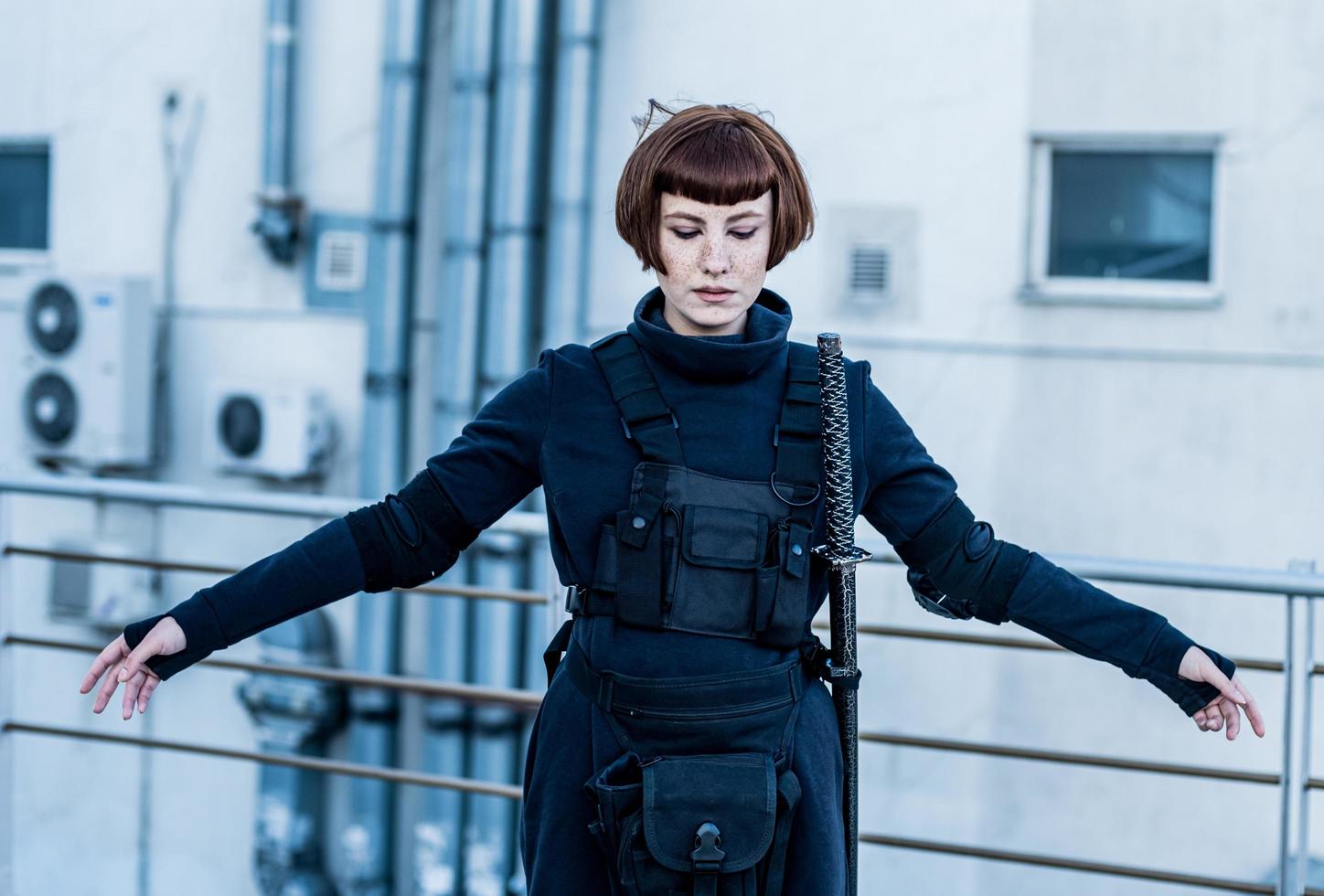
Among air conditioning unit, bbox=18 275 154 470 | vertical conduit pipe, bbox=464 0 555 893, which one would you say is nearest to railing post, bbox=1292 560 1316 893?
vertical conduit pipe, bbox=464 0 555 893

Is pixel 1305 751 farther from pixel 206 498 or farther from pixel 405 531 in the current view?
pixel 206 498

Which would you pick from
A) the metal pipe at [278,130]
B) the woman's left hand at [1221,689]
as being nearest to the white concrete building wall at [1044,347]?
the metal pipe at [278,130]

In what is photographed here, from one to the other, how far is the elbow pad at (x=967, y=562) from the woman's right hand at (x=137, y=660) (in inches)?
32.4

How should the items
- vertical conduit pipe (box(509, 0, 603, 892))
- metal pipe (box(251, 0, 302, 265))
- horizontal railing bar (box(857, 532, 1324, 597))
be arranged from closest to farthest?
horizontal railing bar (box(857, 532, 1324, 597)) → vertical conduit pipe (box(509, 0, 603, 892)) → metal pipe (box(251, 0, 302, 265))

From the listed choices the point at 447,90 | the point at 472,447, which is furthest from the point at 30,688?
the point at 472,447

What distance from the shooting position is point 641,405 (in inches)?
54.7

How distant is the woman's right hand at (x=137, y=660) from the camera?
1.43 meters

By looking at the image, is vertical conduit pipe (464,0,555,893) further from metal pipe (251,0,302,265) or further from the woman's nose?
the woman's nose

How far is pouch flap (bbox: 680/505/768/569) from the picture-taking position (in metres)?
1.35

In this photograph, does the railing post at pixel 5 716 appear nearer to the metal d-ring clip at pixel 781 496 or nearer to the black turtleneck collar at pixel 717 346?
the black turtleneck collar at pixel 717 346

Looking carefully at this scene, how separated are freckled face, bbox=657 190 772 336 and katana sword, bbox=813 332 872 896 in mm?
109

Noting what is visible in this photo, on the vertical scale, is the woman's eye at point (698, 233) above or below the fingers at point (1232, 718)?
above

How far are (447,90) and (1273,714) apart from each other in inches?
124

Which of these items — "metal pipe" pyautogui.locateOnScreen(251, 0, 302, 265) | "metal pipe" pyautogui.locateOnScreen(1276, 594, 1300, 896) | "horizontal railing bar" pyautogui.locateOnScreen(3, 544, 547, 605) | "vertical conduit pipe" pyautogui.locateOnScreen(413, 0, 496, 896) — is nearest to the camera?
"metal pipe" pyautogui.locateOnScreen(1276, 594, 1300, 896)
